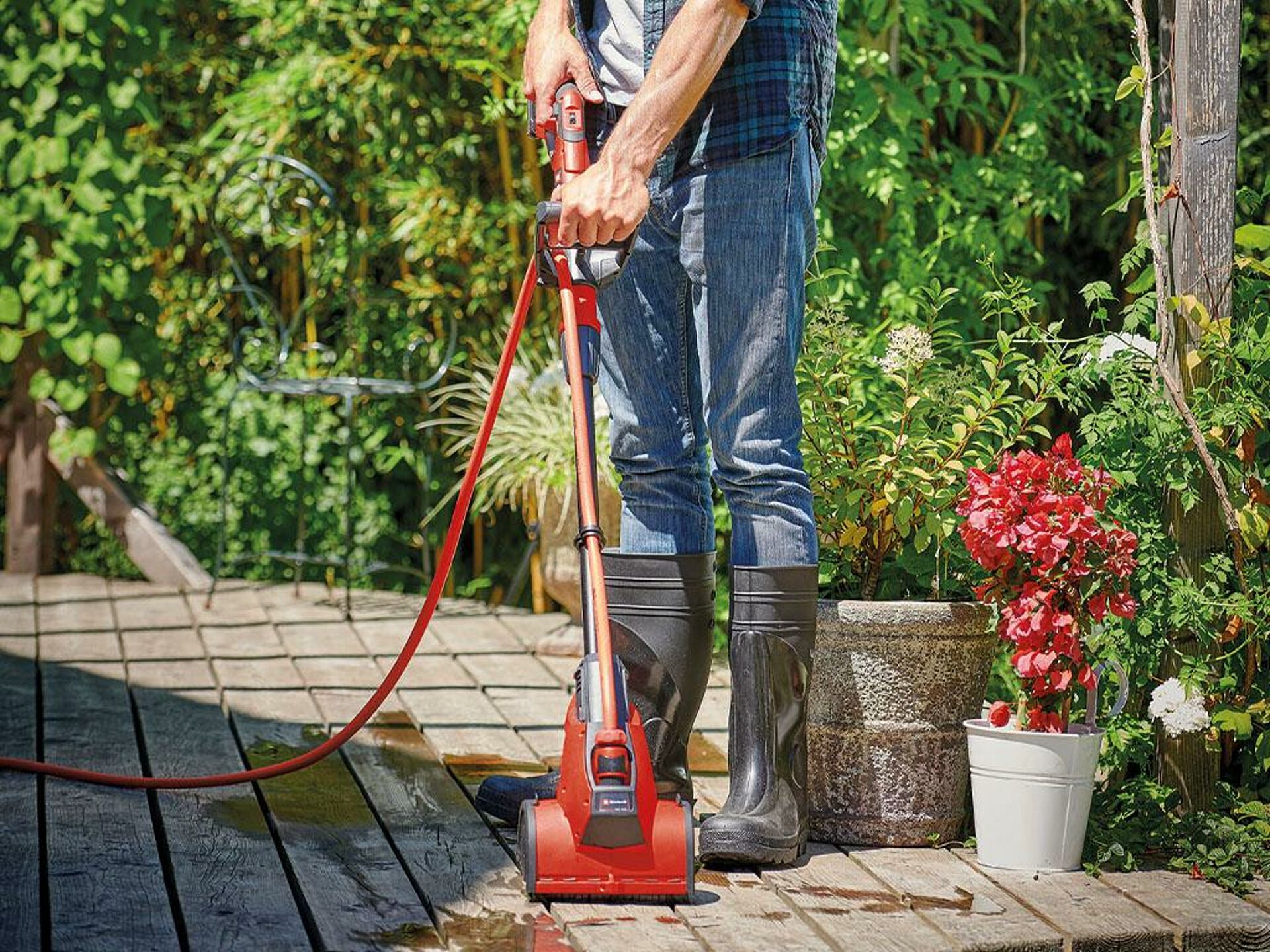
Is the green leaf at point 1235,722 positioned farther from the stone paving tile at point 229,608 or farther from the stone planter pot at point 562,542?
the stone paving tile at point 229,608

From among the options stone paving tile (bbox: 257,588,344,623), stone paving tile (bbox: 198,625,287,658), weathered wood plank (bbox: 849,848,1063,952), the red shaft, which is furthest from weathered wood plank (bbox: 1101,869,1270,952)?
stone paving tile (bbox: 257,588,344,623)

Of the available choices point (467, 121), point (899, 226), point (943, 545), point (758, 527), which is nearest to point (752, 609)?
point (758, 527)

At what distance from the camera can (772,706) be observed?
6.81 feet

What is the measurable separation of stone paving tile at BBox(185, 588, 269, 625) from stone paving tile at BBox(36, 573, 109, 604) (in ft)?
0.79

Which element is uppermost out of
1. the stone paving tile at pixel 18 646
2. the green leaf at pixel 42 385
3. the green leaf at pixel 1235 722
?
the green leaf at pixel 42 385

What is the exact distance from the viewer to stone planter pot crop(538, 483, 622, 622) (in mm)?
3541

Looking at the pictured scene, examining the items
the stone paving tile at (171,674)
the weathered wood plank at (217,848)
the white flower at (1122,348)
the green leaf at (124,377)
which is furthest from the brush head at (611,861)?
the green leaf at (124,377)

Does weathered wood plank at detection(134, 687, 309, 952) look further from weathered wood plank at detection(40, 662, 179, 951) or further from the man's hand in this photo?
the man's hand

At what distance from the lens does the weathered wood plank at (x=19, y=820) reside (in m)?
1.77

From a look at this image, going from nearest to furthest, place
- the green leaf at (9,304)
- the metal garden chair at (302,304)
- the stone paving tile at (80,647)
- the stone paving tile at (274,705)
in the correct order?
the stone paving tile at (274,705), the stone paving tile at (80,647), the green leaf at (9,304), the metal garden chair at (302,304)

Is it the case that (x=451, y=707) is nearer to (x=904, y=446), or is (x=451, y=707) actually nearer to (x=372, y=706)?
(x=372, y=706)

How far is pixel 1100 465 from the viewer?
2.19 metres

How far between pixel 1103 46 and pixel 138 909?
119 inches

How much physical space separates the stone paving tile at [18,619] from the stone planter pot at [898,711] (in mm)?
2075
